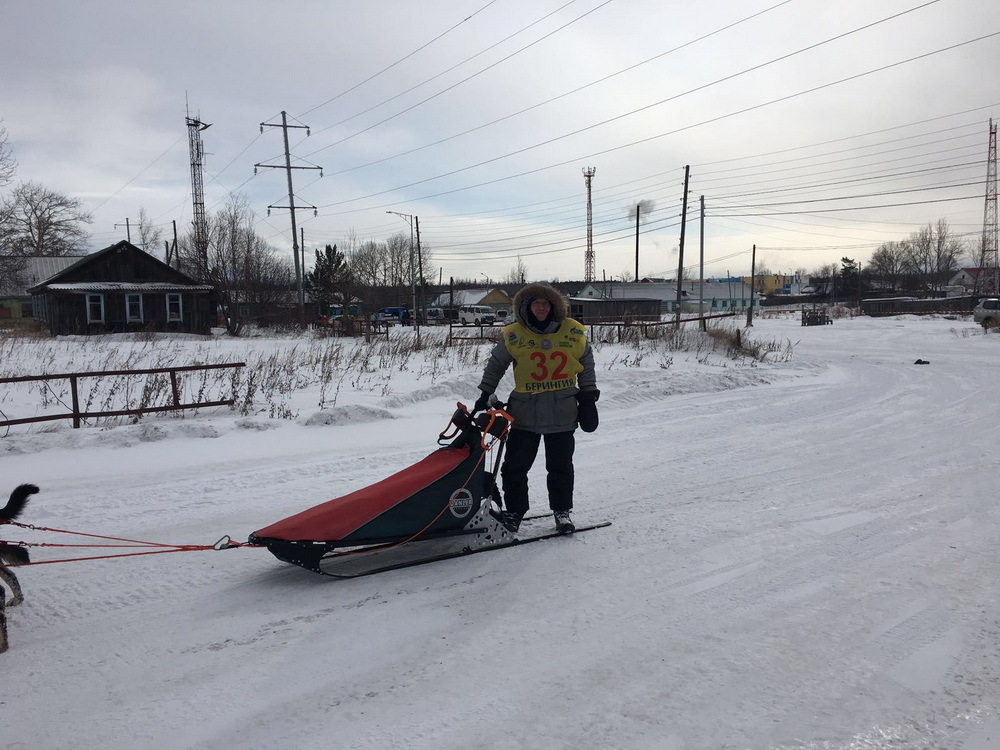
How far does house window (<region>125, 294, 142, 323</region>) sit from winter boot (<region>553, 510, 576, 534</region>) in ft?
117

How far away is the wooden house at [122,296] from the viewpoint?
111 ft

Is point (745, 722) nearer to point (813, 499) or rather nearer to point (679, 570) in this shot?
point (679, 570)

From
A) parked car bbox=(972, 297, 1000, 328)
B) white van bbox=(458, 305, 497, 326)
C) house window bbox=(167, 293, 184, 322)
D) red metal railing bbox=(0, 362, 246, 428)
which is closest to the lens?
red metal railing bbox=(0, 362, 246, 428)

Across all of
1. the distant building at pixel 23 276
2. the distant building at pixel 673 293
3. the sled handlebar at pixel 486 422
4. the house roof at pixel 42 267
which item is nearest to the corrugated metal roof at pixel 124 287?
the distant building at pixel 23 276

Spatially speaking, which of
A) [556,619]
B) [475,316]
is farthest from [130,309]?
[556,619]

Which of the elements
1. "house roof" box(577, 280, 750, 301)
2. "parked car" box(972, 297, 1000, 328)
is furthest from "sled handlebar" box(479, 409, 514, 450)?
"house roof" box(577, 280, 750, 301)

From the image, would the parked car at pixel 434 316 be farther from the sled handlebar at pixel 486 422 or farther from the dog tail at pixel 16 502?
the dog tail at pixel 16 502

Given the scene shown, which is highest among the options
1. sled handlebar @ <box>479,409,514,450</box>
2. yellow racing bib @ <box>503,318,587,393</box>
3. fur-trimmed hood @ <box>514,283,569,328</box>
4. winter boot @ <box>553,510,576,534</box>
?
fur-trimmed hood @ <box>514,283,569,328</box>

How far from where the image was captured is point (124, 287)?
3478 cm

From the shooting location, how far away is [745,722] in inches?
105

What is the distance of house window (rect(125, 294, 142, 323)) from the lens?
3497 cm

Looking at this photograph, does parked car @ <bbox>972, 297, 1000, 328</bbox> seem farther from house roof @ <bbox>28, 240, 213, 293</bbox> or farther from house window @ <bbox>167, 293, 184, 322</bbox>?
house window @ <bbox>167, 293, 184, 322</bbox>

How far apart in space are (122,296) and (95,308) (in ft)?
4.53

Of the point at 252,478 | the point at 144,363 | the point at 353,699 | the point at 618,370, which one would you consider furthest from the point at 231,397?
the point at 353,699
